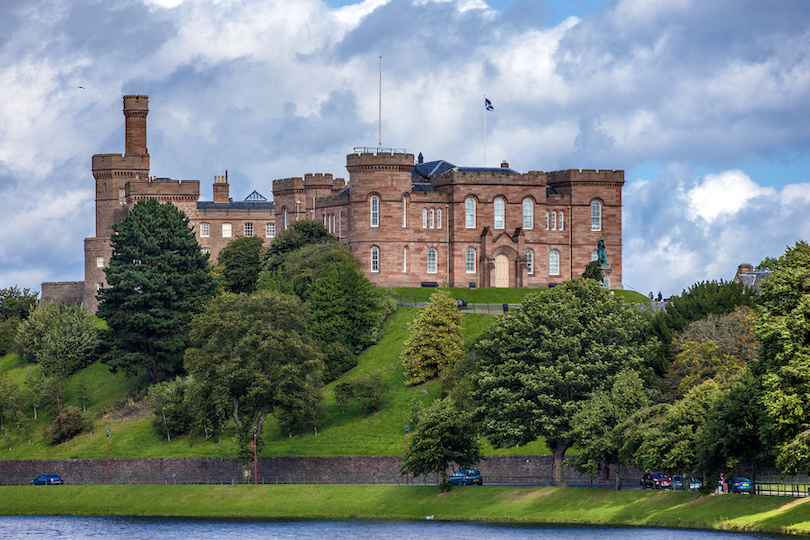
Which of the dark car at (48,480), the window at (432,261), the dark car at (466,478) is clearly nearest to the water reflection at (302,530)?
the dark car at (466,478)

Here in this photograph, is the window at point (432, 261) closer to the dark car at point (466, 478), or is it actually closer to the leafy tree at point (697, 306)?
the leafy tree at point (697, 306)

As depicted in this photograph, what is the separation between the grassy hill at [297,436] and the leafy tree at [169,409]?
2.96 ft

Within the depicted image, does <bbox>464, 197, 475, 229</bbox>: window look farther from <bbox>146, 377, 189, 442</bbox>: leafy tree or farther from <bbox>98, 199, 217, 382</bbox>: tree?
<bbox>146, 377, 189, 442</bbox>: leafy tree

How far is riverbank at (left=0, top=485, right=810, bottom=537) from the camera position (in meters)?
61.5

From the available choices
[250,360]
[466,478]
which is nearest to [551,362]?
[466,478]

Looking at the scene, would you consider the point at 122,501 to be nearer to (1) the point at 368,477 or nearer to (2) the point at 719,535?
(1) the point at 368,477

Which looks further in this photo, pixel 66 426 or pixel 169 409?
pixel 66 426

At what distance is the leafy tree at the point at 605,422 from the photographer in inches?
2702

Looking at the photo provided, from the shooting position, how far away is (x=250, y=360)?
8388 centimetres

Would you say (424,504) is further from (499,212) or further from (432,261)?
(499,212)

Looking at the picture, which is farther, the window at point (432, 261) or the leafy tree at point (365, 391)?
the window at point (432, 261)

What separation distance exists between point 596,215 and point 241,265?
30.7m

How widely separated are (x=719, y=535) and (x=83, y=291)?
88699 millimetres

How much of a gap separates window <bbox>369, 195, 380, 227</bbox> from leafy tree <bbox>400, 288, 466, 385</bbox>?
67.2 ft
